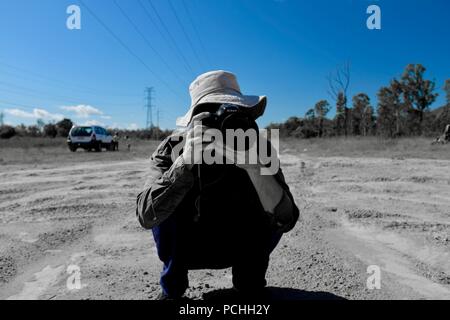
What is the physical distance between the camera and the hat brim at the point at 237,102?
1663mm

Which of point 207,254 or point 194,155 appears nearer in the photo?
point 194,155

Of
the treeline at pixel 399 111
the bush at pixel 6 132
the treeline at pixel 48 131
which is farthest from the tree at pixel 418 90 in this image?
the bush at pixel 6 132

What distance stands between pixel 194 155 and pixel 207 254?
1.87ft

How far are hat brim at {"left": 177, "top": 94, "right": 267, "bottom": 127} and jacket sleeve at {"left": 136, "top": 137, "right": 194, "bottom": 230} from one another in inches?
11.0

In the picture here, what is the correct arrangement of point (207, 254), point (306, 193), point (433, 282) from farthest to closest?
point (306, 193) < point (433, 282) < point (207, 254)

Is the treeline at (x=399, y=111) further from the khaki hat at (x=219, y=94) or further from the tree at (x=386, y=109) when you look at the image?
Result: the khaki hat at (x=219, y=94)

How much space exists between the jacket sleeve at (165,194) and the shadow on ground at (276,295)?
0.60 metres

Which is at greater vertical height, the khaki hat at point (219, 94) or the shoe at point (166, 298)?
the khaki hat at point (219, 94)

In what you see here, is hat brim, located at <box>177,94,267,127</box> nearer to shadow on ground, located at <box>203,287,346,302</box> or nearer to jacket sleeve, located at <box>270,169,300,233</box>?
jacket sleeve, located at <box>270,169,300,233</box>

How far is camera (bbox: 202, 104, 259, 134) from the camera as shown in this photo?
1.46 meters

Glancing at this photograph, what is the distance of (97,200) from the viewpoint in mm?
4543

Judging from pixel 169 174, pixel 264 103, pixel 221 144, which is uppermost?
pixel 264 103
